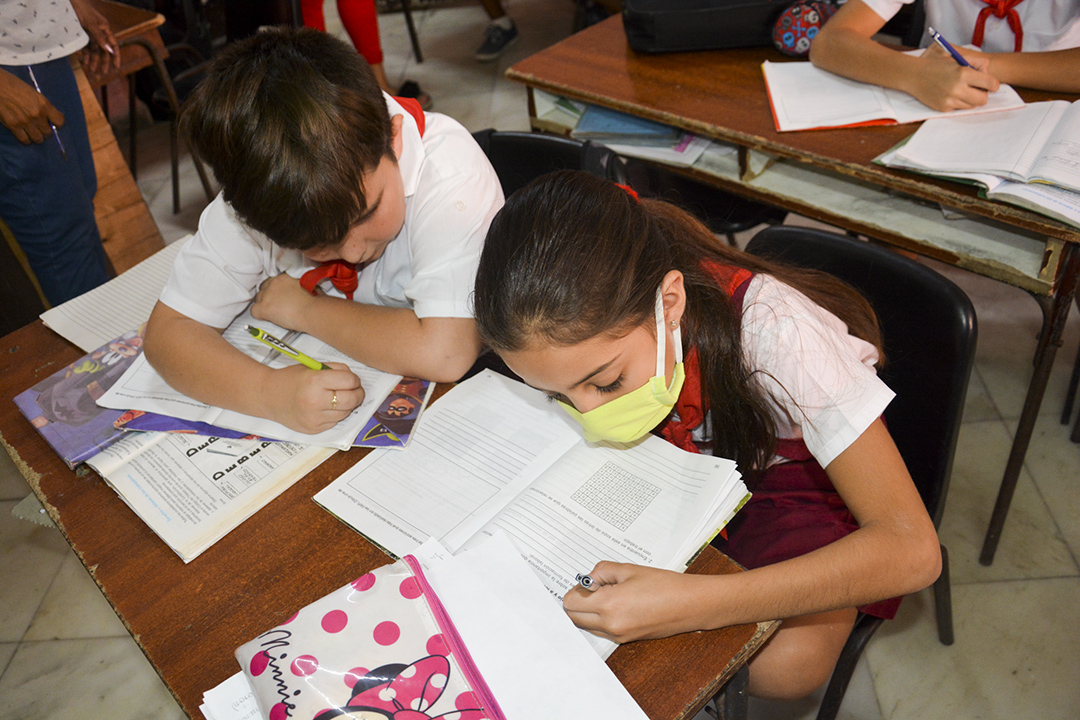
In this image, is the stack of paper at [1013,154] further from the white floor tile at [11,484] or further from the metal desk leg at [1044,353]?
the white floor tile at [11,484]

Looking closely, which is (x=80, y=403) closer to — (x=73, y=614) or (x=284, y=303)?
(x=284, y=303)

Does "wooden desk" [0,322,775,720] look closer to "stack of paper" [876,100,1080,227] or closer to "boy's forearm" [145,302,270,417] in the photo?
"boy's forearm" [145,302,270,417]

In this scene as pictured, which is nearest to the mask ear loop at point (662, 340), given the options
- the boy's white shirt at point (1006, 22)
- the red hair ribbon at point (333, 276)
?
the red hair ribbon at point (333, 276)

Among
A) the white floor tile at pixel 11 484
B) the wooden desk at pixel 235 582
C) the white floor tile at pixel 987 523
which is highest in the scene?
the wooden desk at pixel 235 582

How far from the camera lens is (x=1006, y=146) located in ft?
4.29

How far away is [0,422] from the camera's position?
1.05 meters

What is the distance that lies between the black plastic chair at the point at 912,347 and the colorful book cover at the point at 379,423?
626 millimetres

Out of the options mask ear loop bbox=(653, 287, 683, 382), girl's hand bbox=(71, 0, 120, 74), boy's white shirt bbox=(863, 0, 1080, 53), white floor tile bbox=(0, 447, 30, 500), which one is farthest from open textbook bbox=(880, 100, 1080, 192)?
white floor tile bbox=(0, 447, 30, 500)

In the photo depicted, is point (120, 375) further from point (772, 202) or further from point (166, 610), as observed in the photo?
point (772, 202)

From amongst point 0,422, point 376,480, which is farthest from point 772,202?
Result: point 0,422

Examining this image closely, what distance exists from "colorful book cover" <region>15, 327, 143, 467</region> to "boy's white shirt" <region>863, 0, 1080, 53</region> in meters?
1.69

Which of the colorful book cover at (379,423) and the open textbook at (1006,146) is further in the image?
the open textbook at (1006,146)

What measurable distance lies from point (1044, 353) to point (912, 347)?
0.43 metres

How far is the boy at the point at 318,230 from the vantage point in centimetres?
92
